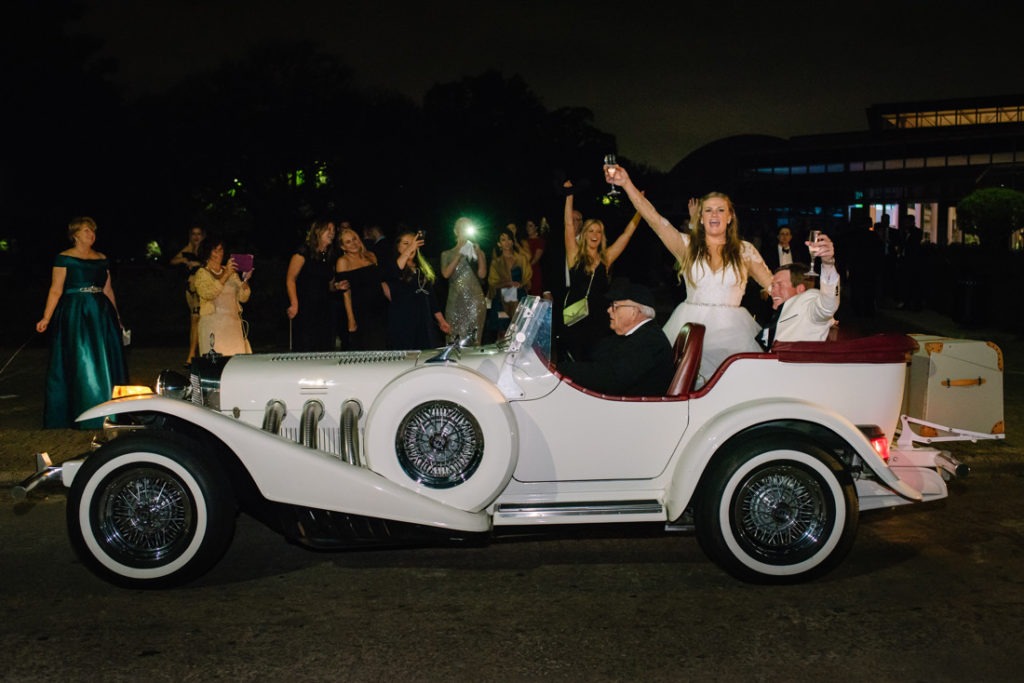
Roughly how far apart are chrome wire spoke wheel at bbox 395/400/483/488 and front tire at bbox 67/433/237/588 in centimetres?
92

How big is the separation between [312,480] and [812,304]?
9.29 ft

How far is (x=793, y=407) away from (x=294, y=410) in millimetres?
2586

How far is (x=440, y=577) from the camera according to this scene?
4.98 m

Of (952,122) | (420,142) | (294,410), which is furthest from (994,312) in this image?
(952,122)

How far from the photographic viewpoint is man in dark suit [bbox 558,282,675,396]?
519cm

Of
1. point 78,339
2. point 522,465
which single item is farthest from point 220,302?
point 522,465

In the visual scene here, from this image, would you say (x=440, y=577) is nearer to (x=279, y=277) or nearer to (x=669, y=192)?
(x=279, y=277)

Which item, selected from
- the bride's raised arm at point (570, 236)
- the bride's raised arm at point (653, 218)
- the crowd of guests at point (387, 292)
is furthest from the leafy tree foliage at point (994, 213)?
the bride's raised arm at point (653, 218)

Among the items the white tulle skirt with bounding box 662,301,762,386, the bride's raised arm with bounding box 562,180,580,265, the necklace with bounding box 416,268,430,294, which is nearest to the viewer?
the white tulle skirt with bounding box 662,301,762,386

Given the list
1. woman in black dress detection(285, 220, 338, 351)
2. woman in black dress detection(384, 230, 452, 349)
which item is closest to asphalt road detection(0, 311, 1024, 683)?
woman in black dress detection(285, 220, 338, 351)

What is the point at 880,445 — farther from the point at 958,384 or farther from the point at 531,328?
the point at 531,328

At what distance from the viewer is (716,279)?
596 cm

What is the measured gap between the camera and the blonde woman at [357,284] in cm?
926

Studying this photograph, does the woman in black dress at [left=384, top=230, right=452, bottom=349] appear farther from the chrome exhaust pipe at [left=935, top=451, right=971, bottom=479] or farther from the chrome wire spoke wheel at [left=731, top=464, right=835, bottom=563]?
the chrome exhaust pipe at [left=935, top=451, right=971, bottom=479]
